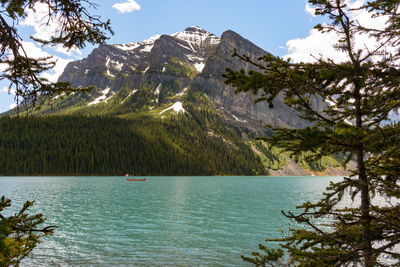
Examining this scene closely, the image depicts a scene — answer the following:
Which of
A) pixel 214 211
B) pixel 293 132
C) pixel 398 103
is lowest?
pixel 214 211

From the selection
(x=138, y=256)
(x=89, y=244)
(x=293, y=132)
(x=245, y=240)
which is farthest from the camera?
(x=245, y=240)

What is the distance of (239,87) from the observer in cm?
475

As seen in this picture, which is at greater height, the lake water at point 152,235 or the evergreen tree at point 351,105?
the evergreen tree at point 351,105

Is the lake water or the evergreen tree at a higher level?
the evergreen tree

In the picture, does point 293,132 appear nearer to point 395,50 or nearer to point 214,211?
point 395,50

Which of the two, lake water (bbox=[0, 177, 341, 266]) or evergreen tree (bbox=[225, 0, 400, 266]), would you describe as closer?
evergreen tree (bbox=[225, 0, 400, 266])

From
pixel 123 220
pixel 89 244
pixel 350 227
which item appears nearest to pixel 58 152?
pixel 123 220

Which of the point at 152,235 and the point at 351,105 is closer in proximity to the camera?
the point at 351,105

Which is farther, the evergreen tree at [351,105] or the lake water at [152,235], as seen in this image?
the lake water at [152,235]

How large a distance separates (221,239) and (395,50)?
1106 inches

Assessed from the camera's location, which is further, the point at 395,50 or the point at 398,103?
the point at 395,50

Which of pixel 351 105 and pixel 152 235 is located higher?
pixel 351 105

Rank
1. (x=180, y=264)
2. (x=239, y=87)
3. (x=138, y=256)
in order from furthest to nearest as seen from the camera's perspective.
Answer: (x=138, y=256), (x=180, y=264), (x=239, y=87)

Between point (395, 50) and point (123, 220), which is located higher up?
point (395, 50)
